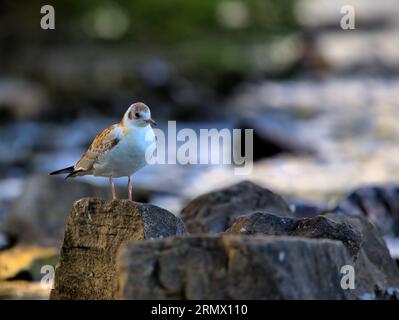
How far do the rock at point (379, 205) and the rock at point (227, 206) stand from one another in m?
1.92

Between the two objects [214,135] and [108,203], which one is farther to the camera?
[214,135]

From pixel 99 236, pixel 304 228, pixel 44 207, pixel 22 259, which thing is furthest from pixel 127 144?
pixel 44 207

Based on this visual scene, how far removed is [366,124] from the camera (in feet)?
78.3

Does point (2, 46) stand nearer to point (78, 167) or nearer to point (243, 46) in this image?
point (243, 46)

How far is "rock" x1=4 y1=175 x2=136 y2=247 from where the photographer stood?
38.5ft

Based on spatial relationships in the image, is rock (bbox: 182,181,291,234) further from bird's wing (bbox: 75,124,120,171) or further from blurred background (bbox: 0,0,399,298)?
blurred background (bbox: 0,0,399,298)

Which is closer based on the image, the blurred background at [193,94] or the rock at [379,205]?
the rock at [379,205]

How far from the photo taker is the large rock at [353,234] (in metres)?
7.06

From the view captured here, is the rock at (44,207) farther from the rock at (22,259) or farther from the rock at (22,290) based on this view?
the rock at (22,290)

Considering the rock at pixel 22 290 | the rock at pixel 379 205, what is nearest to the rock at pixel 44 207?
the rock at pixel 22 290

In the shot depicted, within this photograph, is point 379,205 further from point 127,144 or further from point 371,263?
point 127,144

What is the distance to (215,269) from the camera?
5.78m
